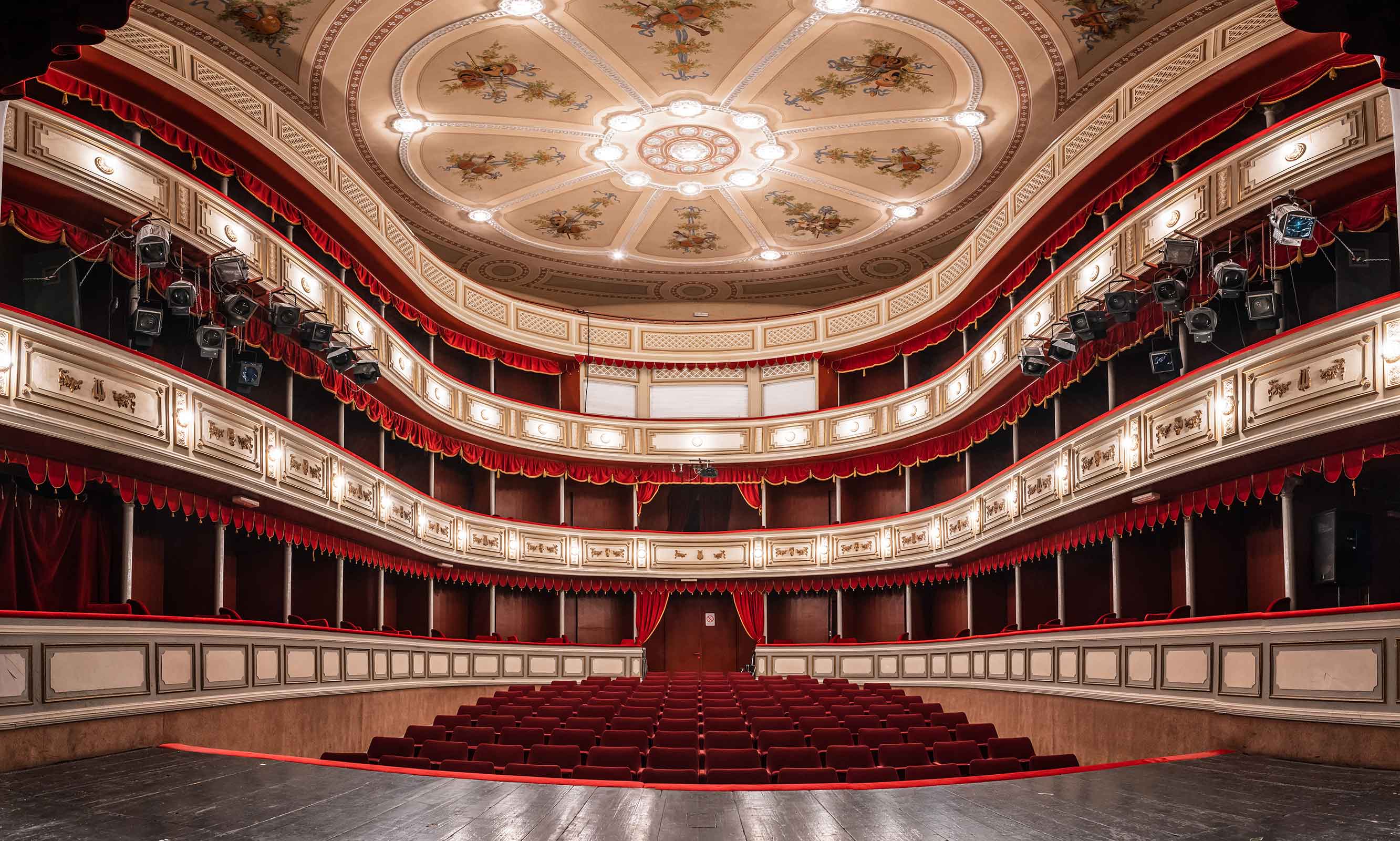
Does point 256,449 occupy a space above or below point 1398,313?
below

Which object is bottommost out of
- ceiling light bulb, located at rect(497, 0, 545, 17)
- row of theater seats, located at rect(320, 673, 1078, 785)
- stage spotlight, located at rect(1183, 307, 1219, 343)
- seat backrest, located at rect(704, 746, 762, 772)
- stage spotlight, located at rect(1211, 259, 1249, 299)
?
row of theater seats, located at rect(320, 673, 1078, 785)

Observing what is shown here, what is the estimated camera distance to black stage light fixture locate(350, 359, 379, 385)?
13445 millimetres

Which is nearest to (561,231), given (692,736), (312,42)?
(312,42)

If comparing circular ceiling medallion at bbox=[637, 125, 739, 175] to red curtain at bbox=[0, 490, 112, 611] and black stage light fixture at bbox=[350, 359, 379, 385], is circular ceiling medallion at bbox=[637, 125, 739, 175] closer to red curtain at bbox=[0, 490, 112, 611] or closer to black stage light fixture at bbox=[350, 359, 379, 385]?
black stage light fixture at bbox=[350, 359, 379, 385]

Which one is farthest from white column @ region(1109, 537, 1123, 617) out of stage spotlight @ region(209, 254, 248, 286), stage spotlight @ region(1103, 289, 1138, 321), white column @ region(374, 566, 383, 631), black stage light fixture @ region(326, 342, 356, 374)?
white column @ region(374, 566, 383, 631)

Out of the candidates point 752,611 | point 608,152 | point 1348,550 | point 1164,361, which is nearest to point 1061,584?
point 1164,361

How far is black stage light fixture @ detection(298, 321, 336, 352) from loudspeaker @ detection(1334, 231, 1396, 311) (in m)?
10.8

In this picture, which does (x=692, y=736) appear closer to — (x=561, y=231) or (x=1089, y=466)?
(x=1089, y=466)

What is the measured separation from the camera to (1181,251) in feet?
32.5

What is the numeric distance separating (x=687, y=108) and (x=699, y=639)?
11460 millimetres

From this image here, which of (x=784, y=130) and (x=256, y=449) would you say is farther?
(x=784, y=130)

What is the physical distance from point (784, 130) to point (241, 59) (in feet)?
24.7

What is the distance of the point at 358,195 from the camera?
48.3 ft

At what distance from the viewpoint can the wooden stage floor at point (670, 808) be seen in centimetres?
459
